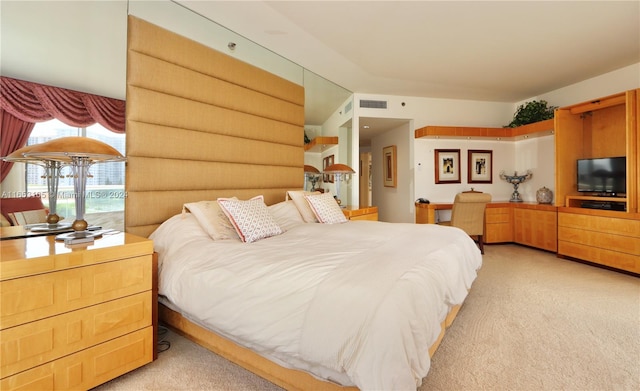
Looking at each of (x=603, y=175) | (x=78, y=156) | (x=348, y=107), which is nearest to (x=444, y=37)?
(x=348, y=107)

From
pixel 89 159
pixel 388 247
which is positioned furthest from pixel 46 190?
pixel 388 247

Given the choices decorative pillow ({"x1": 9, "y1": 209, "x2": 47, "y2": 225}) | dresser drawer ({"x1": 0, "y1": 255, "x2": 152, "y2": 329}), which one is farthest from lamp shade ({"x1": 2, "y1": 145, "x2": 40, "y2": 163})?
dresser drawer ({"x1": 0, "y1": 255, "x2": 152, "y2": 329})

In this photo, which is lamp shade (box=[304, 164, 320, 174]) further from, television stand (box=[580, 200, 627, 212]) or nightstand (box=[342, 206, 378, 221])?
television stand (box=[580, 200, 627, 212])

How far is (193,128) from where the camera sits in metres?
2.67

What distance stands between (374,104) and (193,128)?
3578 millimetres

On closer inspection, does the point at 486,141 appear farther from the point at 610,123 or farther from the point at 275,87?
the point at 275,87

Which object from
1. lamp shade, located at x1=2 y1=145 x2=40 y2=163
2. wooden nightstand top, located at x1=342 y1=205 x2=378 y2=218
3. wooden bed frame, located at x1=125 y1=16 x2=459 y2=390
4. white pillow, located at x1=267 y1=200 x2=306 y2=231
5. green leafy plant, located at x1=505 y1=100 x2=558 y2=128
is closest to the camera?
lamp shade, located at x1=2 y1=145 x2=40 y2=163

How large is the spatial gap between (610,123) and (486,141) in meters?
1.75

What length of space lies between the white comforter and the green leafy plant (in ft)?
14.1

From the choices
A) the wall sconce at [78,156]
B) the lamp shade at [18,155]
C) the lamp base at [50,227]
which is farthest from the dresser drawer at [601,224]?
the lamp shade at [18,155]

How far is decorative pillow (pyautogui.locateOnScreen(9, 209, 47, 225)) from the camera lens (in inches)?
70.2

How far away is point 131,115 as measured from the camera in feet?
7.41

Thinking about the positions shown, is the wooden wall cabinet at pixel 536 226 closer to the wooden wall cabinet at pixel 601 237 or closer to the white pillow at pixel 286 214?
the wooden wall cabinet at pixel 601 237

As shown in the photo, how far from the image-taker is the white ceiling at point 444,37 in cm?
278
